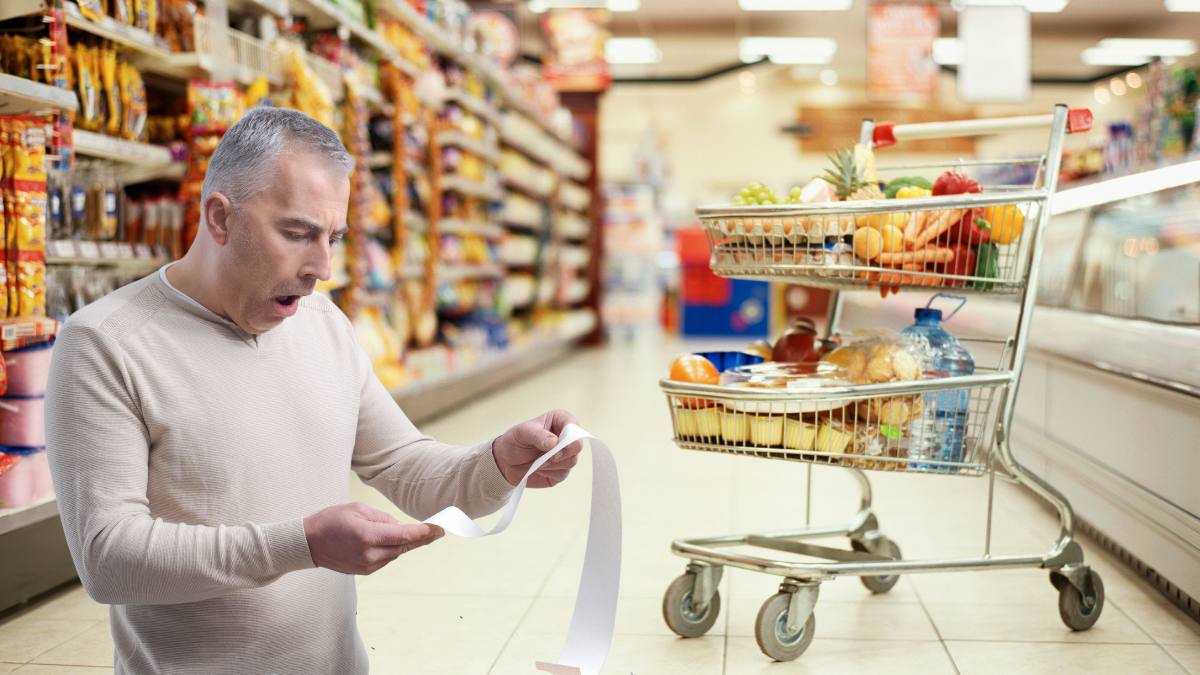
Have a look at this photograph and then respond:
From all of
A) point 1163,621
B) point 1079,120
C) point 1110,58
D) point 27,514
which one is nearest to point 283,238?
point 27,514

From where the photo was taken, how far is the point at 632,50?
1505cm

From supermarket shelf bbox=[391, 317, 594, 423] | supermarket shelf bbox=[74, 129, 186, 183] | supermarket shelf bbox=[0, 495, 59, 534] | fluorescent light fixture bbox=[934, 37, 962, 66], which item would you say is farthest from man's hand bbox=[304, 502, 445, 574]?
fluorescent light fixture bbox=[934, 37, 962, 66]

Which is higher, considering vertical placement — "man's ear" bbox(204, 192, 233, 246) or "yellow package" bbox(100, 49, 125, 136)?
"yellow package" bbox(100, 49, 125, 136)

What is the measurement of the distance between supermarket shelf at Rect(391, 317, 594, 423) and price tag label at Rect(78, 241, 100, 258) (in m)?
1.82

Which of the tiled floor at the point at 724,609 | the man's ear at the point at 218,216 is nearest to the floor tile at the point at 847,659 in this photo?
the tiled floor at the point at 724,609

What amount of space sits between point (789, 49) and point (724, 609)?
1325 cm

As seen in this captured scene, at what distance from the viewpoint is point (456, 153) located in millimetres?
6426

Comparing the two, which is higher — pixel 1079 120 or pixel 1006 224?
pixel 1079 120

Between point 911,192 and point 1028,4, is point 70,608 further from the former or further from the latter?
point 1028,4

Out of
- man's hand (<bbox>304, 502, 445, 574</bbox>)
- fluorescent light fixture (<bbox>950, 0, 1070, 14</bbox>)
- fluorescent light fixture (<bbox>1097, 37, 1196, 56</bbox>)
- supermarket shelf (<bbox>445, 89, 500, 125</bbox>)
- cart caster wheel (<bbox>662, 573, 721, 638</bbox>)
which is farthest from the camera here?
fluorescent light fixture (<bbox>1097, 37, 1196, 56</bbox>)

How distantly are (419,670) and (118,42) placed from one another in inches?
82.7

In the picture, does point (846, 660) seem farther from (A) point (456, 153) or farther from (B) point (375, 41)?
(A) point (456, 153)

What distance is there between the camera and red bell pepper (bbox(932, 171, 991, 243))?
2.34 m

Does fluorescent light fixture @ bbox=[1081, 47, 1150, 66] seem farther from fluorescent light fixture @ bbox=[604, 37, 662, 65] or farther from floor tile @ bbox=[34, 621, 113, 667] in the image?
floor tile @ bbox=[34, 621, 113, 667]
